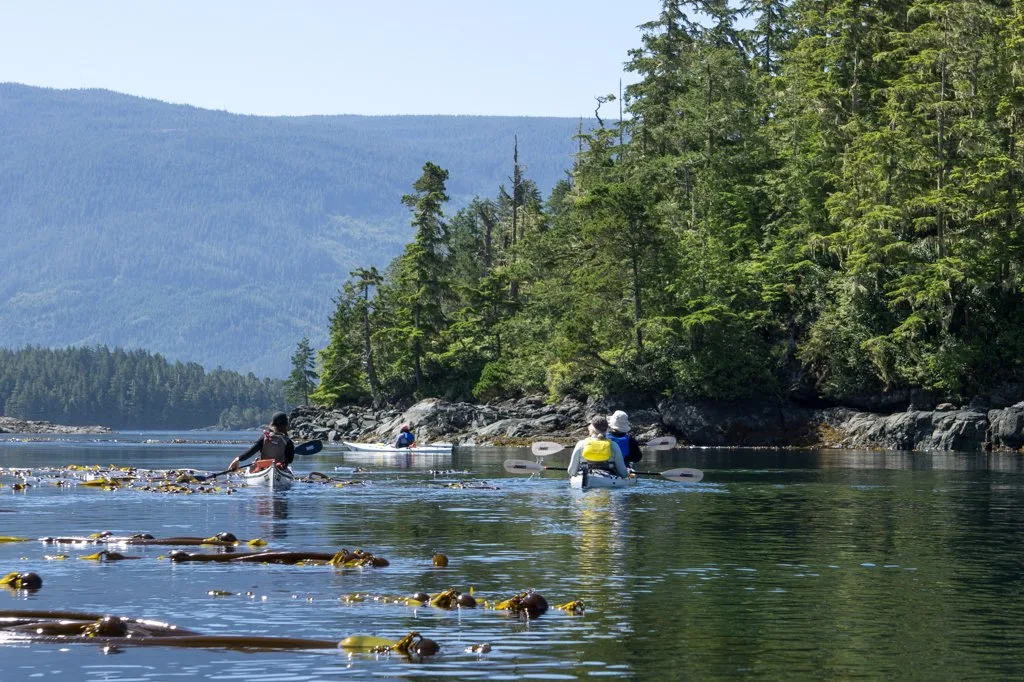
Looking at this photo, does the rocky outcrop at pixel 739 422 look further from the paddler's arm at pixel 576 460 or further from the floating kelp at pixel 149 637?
the floating kelp at pixel 149 637

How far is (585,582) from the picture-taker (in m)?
19.6

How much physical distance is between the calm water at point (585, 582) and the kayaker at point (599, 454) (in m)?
1.78

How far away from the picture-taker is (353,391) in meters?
127

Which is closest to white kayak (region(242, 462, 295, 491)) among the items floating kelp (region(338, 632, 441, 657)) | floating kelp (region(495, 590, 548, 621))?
floating kelp (region(495, 590, 548, 621))

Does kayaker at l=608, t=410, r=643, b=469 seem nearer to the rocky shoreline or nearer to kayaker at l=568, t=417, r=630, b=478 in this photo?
kayaker at l=568, t=417, r=630, b=478

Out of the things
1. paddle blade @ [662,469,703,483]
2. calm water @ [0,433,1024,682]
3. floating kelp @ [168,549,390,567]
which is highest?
paddle blade @ [662,469,703,483]

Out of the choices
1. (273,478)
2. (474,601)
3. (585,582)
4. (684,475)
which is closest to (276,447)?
(273,478)

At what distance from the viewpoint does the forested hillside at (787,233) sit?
7800cm

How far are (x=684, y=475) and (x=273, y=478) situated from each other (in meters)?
12.8

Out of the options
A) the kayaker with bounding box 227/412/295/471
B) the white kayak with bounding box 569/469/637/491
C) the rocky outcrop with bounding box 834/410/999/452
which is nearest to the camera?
the white kayak with bounding box 569/469/637/491

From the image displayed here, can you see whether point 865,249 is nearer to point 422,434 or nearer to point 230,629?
point 422,434

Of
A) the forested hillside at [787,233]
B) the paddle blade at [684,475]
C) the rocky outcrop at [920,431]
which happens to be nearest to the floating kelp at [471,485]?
the paddle blade at [684,475]

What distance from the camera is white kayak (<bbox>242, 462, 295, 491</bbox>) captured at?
39.3 m

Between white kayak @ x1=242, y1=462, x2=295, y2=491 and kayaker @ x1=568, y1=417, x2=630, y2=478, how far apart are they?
803cm
